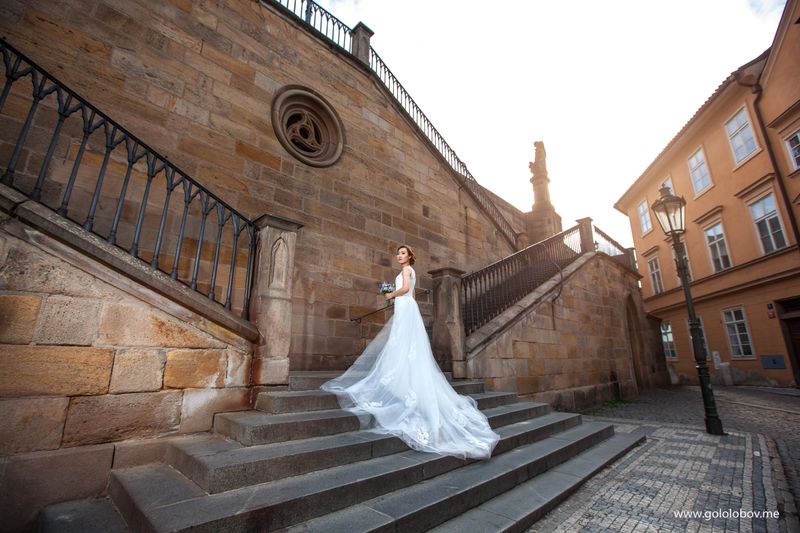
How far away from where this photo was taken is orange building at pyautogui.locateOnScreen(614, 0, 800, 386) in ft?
41.2

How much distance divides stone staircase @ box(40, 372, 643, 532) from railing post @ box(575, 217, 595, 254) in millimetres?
9365

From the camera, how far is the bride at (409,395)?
3.43 metres

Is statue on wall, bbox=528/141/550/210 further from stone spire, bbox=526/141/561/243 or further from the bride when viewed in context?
the bride

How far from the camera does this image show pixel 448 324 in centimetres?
646

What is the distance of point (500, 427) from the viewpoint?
4.55 meters

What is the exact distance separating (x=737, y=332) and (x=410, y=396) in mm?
18428

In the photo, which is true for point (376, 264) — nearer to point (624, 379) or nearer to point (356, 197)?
point (356, 197)

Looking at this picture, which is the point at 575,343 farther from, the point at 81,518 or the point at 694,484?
the point at 81,518

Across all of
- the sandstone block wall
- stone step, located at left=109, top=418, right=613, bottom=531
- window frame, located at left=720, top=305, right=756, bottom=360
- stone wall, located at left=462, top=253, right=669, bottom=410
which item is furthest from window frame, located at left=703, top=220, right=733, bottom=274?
the sandstone block wall

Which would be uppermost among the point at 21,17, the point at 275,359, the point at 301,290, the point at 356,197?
the point at 21,17

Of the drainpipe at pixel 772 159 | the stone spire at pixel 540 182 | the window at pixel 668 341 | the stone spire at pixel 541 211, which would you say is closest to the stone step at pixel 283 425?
the stone spire at pixel 541 211

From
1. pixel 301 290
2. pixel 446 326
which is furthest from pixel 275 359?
pixel 446 326

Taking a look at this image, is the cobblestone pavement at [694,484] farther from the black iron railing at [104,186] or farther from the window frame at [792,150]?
the window frame at [792,150]

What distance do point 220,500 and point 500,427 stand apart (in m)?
3.47
